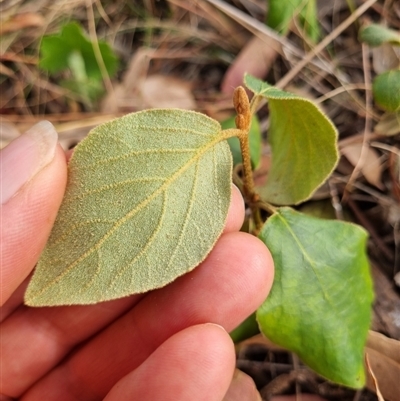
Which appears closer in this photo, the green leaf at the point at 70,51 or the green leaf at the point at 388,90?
the green leaf at the point at 388,90

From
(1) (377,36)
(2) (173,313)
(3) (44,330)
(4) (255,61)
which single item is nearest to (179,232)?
(2) (173,313)

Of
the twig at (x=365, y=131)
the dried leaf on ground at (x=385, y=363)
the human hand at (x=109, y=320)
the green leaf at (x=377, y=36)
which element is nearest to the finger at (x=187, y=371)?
the human hand at (x=109, y=320)

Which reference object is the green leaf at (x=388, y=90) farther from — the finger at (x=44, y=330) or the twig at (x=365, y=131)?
the finger at (x=44, y=330)

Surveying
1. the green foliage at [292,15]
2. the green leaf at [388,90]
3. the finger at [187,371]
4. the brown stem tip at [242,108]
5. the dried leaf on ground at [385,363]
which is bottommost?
the dried leaf on ground at [385,363]

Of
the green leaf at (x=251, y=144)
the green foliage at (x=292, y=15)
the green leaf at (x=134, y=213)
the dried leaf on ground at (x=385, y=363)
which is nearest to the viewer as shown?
the green leaf at (x=134, y=213)

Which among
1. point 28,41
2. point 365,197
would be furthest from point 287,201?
point 28,41

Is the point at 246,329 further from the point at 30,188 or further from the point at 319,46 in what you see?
the point at 319,46

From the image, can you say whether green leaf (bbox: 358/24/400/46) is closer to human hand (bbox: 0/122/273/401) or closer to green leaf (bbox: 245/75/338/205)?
green leaf (bbox: 245/75/338/205)

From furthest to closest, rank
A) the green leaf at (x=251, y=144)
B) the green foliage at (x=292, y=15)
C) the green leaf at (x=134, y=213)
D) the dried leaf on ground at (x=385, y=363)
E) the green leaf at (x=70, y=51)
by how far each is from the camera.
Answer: the green leaf at (x=70, y=51) < the green foliage at (x=292, y=15) < the green leaf at (x=251, y=144) < the dried leaf on ground at (x=385, y=363) < the green leaf at (x=134, y=213)

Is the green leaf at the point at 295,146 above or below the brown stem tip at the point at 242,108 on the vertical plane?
below
